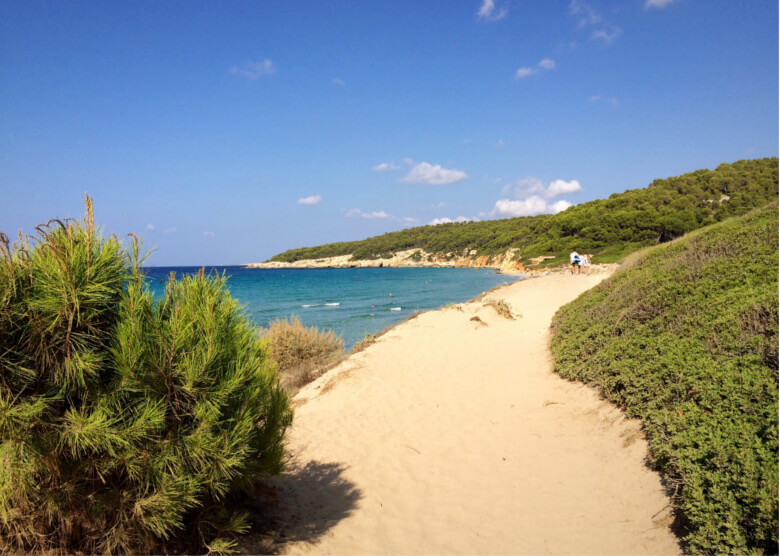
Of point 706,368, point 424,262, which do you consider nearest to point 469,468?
point 706,368

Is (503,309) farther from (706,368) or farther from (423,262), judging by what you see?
(423,262)

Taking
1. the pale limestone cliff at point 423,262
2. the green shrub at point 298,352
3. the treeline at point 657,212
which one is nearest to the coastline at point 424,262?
the pale limestone cliff at point 423,262

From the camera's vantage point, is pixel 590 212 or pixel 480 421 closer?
pixel 480 421

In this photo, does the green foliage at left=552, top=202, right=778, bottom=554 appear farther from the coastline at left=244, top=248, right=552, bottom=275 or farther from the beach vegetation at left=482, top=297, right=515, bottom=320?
the coastline at left=244, top=248, right=552, bottom=275

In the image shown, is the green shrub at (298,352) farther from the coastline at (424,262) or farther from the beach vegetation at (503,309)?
the coastline at (424,262)

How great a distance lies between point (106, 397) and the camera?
3.15 metres

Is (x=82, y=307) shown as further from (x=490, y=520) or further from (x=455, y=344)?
(x=455, y=344)

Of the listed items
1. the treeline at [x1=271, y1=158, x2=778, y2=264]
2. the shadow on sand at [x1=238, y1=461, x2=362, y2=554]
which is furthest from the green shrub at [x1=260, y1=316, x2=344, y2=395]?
the treeline at [x1=271, y1=158, x2=778, y2=264]

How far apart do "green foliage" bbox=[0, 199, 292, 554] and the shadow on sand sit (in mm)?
781

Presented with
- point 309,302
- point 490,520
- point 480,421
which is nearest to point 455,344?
point 480,421

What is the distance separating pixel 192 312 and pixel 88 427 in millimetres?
993

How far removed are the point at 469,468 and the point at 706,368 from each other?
3234mm

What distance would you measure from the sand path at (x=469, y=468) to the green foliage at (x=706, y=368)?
47 cm

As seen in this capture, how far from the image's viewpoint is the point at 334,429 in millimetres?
8281
